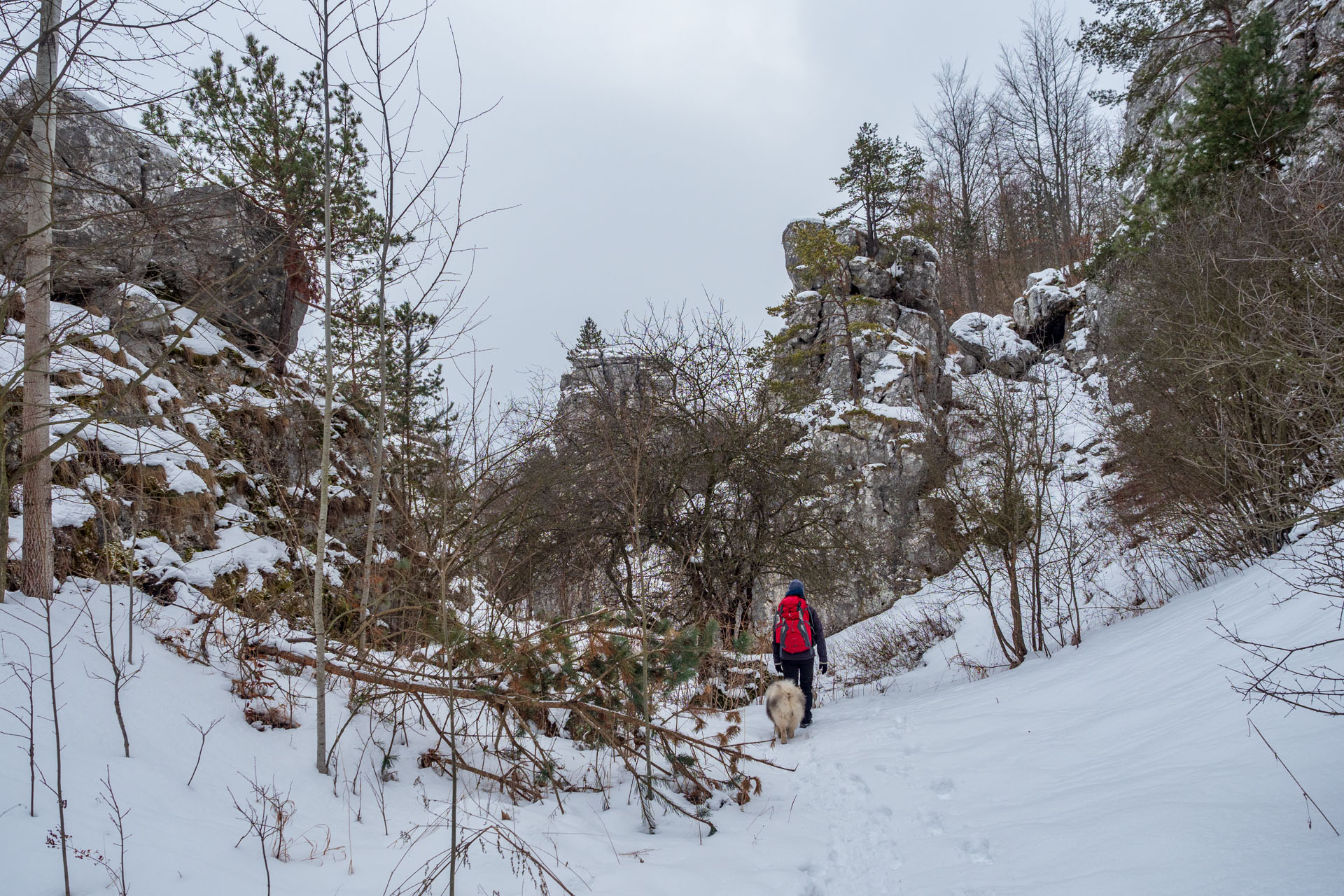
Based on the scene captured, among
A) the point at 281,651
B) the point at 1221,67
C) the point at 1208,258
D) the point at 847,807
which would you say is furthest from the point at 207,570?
the point at 1221,67

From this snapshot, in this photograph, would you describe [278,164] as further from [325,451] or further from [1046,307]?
[1046,307]

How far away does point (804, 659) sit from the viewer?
805cm

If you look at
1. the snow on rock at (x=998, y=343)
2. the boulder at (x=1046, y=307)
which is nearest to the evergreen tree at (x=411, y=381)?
the snow on rock at (x=998, y=343)

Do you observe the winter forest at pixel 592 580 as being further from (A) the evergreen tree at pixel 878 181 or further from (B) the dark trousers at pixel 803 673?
(A) the evergreen tree at pixel 878 181

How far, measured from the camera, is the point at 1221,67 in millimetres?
12867

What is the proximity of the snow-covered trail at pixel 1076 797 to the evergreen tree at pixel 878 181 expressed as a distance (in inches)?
786

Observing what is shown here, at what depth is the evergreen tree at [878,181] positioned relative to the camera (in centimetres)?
2420

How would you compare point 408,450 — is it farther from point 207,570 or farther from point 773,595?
point 773,595

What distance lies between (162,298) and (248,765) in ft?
27.8

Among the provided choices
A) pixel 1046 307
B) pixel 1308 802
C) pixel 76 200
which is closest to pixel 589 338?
pixel 1046 307

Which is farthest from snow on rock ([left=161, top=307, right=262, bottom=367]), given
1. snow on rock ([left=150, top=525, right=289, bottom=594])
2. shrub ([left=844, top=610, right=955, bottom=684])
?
shrub ([left=844, top=610, right=955, bottom=684])

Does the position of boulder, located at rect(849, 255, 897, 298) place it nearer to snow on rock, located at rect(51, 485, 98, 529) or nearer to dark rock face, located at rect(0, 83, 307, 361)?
dark rock face, located at rect(0, 83, 307, 361)

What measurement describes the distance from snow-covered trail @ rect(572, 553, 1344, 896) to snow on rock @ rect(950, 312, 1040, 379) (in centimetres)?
2011

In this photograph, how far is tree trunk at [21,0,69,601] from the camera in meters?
4.44
